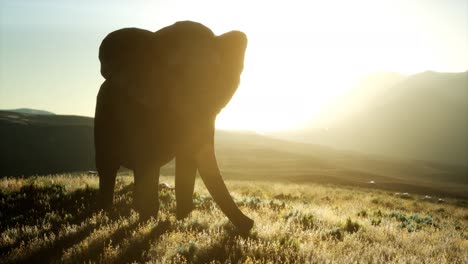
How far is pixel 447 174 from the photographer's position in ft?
313

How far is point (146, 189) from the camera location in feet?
23.6

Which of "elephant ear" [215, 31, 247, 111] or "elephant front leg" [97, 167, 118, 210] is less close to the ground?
"elephant ear" [215, 31, 247, 111]

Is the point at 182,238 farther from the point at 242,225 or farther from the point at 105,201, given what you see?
the point at 105,201

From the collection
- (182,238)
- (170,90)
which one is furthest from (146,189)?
(170,90)

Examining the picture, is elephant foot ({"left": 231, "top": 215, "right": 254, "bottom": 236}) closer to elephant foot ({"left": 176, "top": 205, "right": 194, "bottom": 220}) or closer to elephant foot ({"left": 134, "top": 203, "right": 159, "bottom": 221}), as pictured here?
elephant foot ({"left": 176, "top": 205, "right": 194, "bottom": 220})

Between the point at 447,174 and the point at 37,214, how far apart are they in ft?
335

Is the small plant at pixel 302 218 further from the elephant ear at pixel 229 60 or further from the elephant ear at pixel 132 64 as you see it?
the elephant ear at pixel 132 64

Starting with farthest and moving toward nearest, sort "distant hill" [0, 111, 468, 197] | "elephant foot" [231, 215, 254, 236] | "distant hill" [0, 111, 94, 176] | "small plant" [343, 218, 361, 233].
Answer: "distant hill" [0, 111, 94, 176] → "distant hill" [0, 111, 468, 197] → "small plant" [343, 218, 361, 233] → "elephant foot" [231, 215, 254, 236]

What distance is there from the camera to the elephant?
271 inches

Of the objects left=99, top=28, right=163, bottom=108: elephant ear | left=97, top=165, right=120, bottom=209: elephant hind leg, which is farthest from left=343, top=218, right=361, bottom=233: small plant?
left=99, top=28, right=163, bottom=108: elephant ear

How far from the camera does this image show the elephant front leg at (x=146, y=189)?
7.05 metres

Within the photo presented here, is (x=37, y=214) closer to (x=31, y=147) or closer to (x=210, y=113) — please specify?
(x=210, y=113)

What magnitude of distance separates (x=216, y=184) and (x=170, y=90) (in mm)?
2062

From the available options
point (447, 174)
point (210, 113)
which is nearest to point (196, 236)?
point (210, 113)
